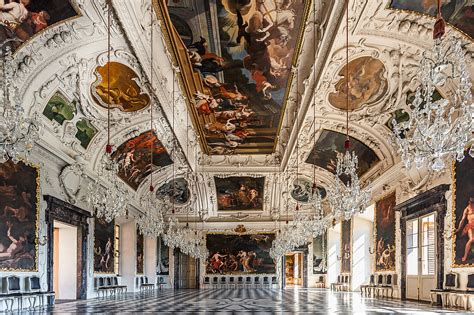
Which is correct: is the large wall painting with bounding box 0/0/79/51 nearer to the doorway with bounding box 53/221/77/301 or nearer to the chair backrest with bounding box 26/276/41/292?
the chair backrest with bounding box 26/276/41/292

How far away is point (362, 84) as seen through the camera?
1305 cm

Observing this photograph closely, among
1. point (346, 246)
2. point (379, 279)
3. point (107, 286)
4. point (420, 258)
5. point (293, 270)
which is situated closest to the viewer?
point (420, 258)

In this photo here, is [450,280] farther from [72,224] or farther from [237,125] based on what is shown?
[72,224]

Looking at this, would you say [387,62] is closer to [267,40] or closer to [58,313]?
[267,40]

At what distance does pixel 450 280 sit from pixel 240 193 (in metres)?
16.5

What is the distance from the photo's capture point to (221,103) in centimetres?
1529

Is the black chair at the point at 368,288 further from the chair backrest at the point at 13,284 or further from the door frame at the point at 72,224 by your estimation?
the chair backrest at the point at 13,284

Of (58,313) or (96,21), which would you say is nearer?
(96,21)

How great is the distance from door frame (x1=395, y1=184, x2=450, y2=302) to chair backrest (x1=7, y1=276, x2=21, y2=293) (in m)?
11.0

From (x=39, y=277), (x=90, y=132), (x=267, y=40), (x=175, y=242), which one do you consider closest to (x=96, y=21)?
(x=267, y=40)

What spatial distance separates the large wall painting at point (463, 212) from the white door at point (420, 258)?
2.04 m

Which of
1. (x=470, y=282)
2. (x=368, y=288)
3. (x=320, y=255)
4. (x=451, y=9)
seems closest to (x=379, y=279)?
(x=368, y=288)

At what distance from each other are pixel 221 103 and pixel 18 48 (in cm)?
705

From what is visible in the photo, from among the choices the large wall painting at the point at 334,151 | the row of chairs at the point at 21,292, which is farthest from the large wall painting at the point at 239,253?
the row of chairs at the point at 21,292
